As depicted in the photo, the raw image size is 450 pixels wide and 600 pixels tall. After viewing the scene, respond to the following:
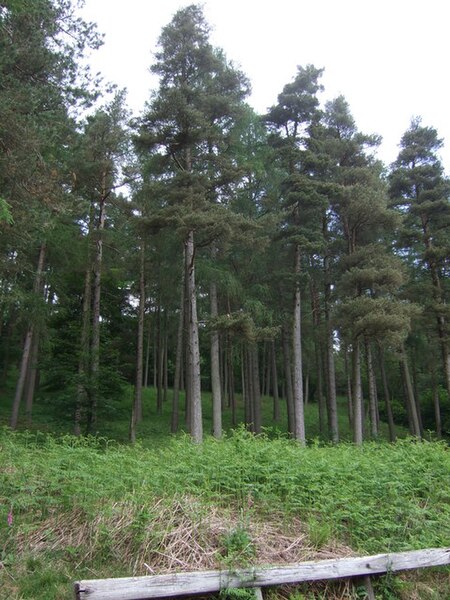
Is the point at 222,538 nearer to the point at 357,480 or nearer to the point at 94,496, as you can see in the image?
the point at 94,496

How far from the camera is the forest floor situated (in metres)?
4.22

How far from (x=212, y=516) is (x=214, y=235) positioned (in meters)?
10.7

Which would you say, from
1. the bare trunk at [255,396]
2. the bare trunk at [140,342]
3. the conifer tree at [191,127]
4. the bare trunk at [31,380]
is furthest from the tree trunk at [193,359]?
the bare trunk at [31,380]

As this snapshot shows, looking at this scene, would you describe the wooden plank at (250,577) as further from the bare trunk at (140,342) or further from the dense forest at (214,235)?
the bare trunk at (140,342)

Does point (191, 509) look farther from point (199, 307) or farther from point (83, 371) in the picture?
point (199, 307)

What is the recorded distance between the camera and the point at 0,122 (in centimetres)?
861

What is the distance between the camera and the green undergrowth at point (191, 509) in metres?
4.30

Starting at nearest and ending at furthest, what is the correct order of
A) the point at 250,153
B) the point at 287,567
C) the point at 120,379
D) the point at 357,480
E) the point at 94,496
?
1. the point at 287,567
2. the point at 94,496
3. the point at 357,480
4. the point at 120,379
5. the point at 250,153

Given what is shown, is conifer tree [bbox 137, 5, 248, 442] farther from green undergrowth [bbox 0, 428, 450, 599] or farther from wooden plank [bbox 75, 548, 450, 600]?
wooden plank [bbox 75, 548, 450, 600]

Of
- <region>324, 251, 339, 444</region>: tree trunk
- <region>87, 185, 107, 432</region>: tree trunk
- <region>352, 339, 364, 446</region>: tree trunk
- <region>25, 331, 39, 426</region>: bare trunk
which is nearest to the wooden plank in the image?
<region>87, 185, 107, 432</region>: tree trunk

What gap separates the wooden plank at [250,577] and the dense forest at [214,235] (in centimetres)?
785

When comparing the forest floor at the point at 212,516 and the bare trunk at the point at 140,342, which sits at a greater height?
the bare trunk at the point at 140,342

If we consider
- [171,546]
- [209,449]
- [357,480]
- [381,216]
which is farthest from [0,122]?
[381,216]

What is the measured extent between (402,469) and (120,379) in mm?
11753
